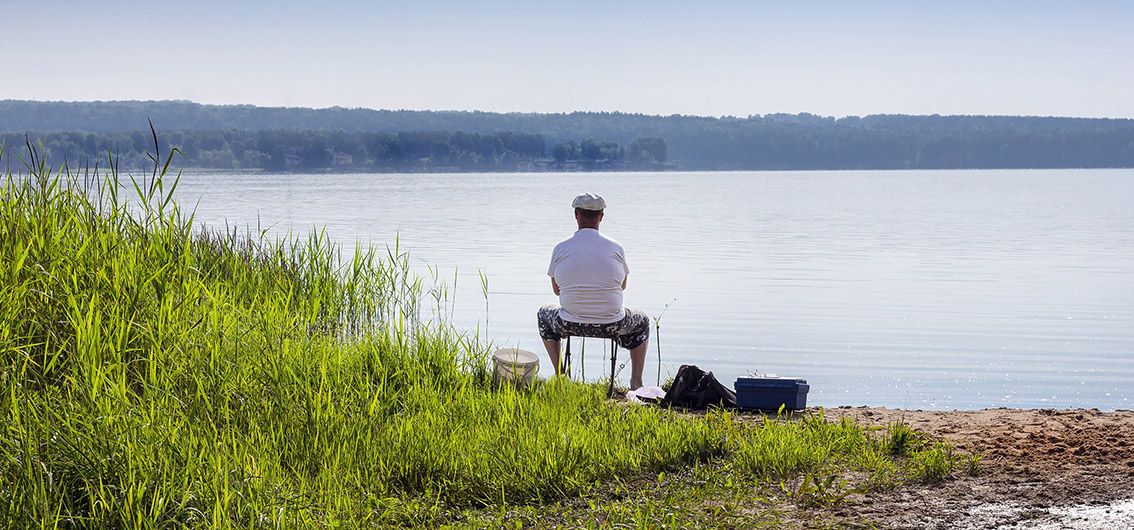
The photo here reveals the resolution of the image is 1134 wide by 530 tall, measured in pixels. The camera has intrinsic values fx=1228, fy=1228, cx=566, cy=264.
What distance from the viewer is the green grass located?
3.99 meters

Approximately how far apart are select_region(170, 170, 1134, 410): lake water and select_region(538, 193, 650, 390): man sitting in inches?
94.1

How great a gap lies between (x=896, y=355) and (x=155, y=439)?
8943mm

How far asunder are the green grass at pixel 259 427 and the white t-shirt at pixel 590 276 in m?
1.19

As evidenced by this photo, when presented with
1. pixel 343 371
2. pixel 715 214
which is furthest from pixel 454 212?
pixel 343 371

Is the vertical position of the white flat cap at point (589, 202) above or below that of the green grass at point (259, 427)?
above

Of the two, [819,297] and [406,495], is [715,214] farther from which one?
[406,495]

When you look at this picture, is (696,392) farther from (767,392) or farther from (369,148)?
(369,148)

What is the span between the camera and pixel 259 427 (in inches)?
191

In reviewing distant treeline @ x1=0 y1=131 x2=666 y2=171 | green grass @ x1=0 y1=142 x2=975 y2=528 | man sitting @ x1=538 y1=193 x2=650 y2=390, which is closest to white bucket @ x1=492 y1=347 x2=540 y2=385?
green grass @ x1=0 y1=142 x2=975 y2=528

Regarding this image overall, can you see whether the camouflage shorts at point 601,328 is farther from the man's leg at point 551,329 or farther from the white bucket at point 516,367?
the white bucket at point 516,367

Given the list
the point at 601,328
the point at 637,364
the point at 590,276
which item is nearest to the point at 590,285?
the point at 590,276

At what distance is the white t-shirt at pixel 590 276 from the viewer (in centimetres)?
757

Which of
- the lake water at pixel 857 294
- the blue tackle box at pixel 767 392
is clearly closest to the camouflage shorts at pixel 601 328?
the blue tackle box at pixel 767 392

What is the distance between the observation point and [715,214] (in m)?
41.0
